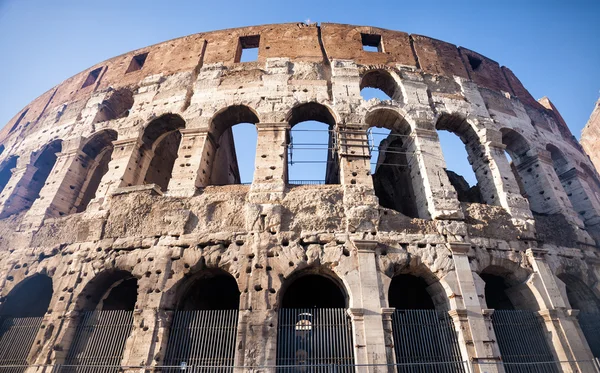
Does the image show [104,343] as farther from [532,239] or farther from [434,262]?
[532,239]

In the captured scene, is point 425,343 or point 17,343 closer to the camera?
point 425,343

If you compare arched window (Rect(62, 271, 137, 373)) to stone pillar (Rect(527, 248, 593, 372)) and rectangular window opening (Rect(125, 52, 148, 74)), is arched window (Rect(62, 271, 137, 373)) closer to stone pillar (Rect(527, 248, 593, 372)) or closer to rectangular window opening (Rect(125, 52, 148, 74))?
rectangular window opening (Rect(125, 52, 148, 74))

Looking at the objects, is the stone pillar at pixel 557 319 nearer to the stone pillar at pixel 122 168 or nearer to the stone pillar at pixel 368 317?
the stone pillar at pixel 368 317

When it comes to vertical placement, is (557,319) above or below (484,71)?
below

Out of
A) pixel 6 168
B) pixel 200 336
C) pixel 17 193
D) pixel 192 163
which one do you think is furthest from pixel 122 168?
pixel 6 168

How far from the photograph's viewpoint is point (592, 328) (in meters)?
7.62

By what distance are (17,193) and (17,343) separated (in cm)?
540

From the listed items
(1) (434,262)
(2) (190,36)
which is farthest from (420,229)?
(2) (190,36)

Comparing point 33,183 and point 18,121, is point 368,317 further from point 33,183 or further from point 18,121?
point 18,121

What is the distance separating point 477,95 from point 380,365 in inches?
370

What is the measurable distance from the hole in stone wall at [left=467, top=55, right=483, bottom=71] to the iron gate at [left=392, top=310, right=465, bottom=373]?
10.7 metres

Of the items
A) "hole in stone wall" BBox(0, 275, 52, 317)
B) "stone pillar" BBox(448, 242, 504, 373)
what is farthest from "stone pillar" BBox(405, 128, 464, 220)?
"hole in stone wall" BBox(0, 275, 52, 317)

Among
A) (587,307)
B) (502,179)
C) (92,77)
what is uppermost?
(92,77)

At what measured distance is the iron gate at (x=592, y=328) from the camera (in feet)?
24.5
